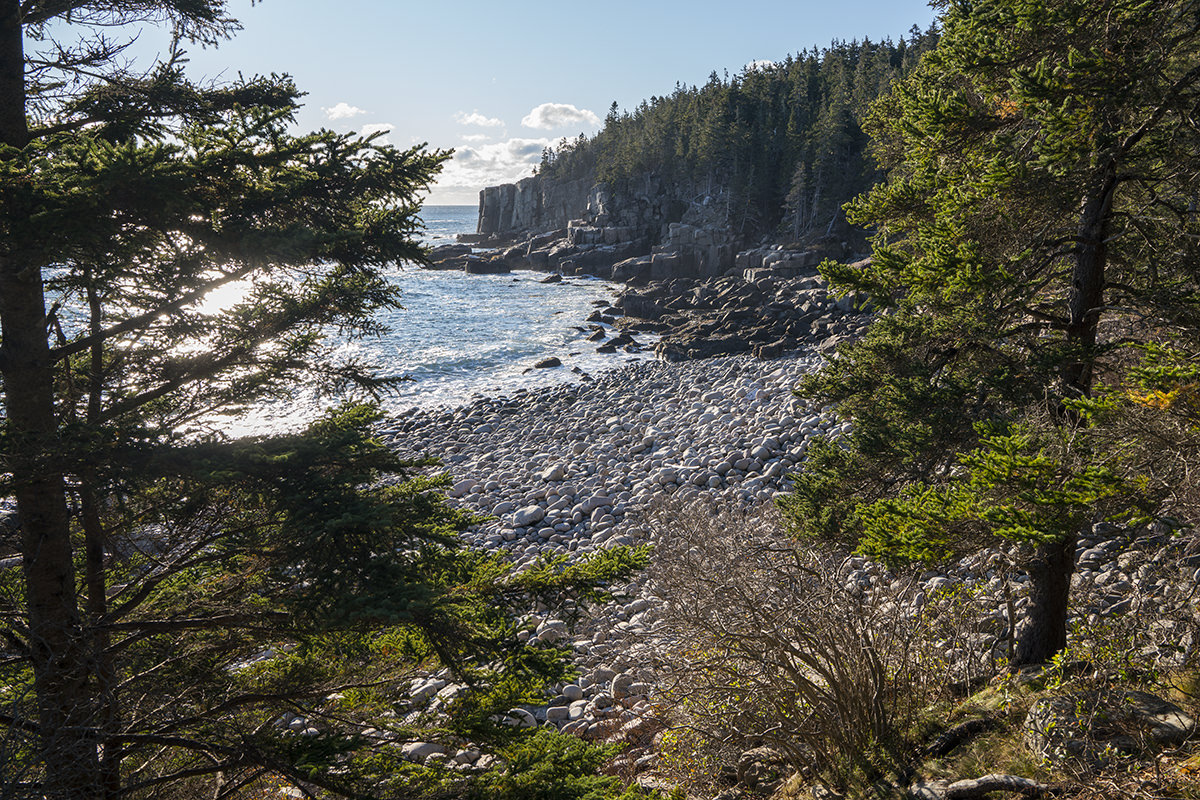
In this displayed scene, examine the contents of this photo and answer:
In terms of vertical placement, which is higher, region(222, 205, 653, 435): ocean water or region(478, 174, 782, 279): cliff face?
region(478, 174, 782, 279): cliff face

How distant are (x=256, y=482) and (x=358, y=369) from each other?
1.17 metres

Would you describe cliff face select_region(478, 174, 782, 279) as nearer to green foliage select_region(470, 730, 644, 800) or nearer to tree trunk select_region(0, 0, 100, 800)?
green foliage select_region(470, 730, 644, 800)

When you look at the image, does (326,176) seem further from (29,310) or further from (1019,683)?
(1019,683)

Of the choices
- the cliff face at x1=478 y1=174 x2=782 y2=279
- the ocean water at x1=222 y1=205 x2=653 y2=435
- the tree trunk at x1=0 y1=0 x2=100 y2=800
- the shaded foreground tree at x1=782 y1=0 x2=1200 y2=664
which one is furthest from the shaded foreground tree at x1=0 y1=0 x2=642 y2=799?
the cliff face at x1=478 y1=174 x2=782 y2=279

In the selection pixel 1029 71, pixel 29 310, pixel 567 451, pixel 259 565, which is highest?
pixel 1029 71

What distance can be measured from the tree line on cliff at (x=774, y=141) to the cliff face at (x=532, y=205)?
3.36 meters

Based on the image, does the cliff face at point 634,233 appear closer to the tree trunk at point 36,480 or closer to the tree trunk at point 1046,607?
the tree trunk at point 1046,607

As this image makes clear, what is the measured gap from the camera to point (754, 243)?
50.4 meters

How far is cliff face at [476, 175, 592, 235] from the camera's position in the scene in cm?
7631

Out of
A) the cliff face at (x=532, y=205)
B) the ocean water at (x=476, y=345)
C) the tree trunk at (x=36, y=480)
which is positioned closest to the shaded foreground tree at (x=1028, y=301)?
the tree trunk at (x=36, y=480)

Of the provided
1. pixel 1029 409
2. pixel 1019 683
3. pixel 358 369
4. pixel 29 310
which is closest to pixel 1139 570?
pixel 1019 683

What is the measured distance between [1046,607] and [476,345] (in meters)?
27.7

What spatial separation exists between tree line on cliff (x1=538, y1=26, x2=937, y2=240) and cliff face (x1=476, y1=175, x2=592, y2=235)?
336cm

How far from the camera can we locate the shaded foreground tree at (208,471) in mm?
3307
